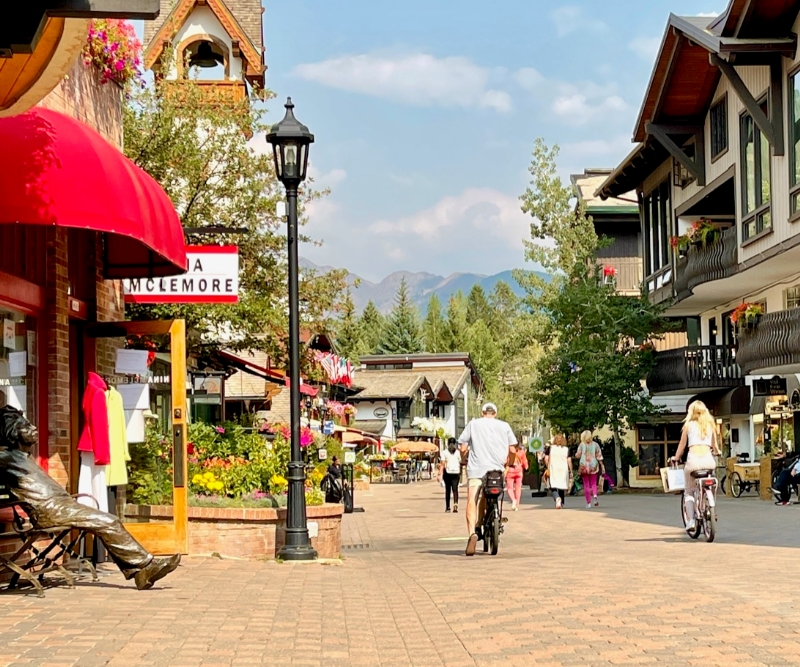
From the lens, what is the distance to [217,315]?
74.5 ft

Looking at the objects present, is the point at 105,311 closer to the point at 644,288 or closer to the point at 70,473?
the point at 70,473

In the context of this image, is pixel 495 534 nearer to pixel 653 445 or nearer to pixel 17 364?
pixel 17 364

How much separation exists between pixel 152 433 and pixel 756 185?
22206 mm

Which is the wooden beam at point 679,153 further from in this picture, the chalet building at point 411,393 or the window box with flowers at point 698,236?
the chalet building at point 411,393

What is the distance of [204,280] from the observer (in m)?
14.8

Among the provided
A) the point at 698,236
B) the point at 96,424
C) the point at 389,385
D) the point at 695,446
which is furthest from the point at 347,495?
the point at 389,385

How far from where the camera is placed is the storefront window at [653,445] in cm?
4884

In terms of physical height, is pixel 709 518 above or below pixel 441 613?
above

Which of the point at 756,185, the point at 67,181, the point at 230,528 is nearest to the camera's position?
the point at 67,181

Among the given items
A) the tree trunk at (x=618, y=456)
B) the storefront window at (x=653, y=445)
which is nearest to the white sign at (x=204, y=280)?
the tree trunk at (x=618, y=456)

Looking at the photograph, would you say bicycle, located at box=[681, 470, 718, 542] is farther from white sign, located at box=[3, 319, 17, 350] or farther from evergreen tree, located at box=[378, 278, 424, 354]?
evergreen tree, located at box=[378, 278, 424, 354]

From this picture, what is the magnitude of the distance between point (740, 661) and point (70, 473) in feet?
25.3

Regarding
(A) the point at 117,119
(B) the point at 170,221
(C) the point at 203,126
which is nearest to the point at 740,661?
(B) the point at 170,221

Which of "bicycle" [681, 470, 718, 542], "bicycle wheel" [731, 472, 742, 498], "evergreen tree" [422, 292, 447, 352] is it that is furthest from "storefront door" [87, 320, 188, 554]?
"evergreen tree" [422, 292, 447, 352]
